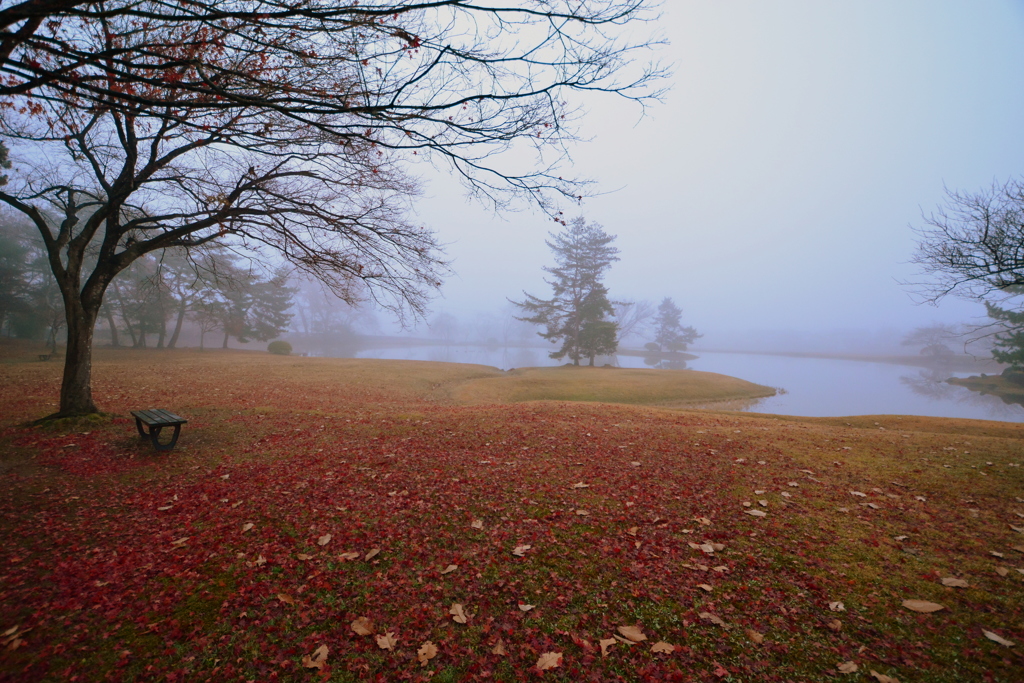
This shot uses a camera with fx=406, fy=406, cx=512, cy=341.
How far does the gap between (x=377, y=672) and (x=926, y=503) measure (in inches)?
235

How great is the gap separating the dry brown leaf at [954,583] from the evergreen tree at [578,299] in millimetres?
28788

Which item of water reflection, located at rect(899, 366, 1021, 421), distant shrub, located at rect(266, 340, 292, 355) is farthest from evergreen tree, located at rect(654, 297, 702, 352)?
distant shrub, located at rect(266, 340, 292, 355)

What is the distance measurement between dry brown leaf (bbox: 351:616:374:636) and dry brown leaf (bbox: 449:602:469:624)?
55 centimetres

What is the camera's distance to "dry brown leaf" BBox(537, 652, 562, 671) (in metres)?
2.46

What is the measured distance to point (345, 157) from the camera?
22.6 ft

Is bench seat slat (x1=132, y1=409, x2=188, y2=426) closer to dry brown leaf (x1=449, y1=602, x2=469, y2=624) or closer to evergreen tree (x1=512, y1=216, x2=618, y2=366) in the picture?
dry brown leaf (x1=449, y1=602, x2=469, y2=624)

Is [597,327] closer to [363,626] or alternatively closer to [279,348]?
[279,348]

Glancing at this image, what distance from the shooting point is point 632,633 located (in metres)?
2.68

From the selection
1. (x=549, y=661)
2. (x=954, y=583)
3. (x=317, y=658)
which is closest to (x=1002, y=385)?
(x=954, y=583)

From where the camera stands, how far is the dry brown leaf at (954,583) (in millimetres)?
3150

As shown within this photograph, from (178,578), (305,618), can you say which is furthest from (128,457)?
(305,618)

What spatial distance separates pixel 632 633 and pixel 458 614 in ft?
3.91

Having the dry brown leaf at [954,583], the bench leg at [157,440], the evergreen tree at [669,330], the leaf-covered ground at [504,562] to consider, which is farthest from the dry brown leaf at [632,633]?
the evergreen tree at [669,330]

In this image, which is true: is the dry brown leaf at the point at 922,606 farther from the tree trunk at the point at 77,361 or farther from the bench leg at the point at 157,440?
the tree trunk at the point at 77,361
